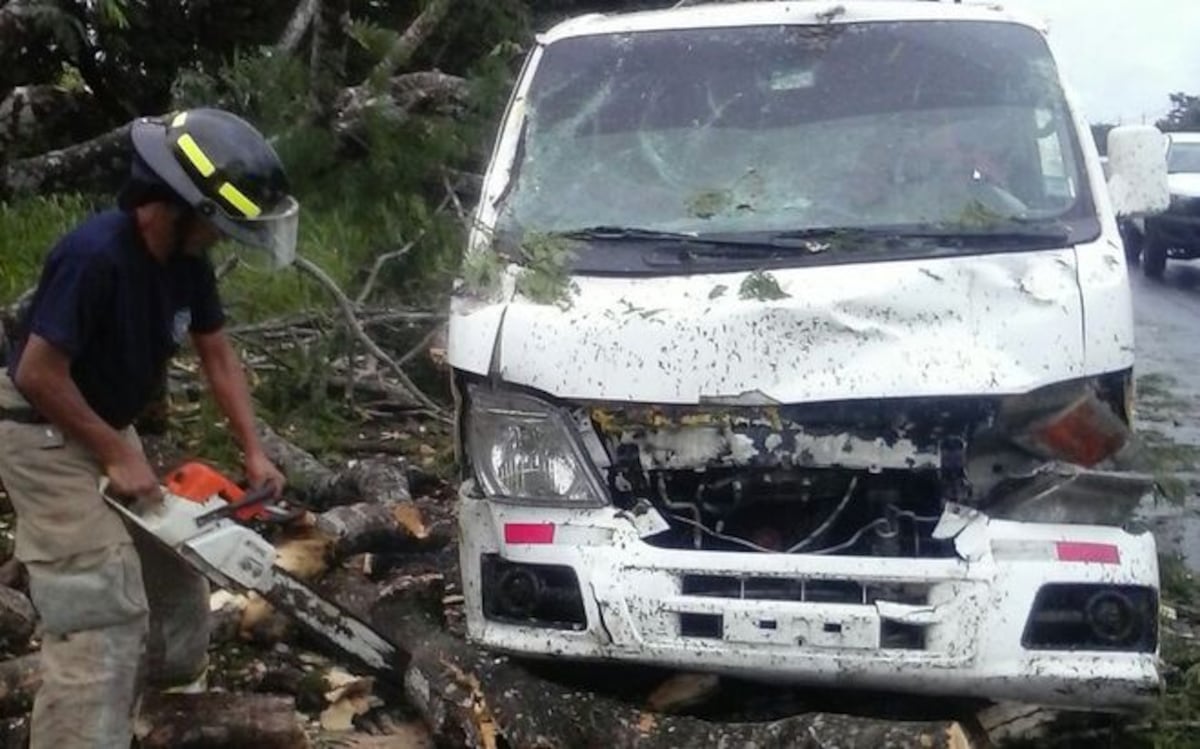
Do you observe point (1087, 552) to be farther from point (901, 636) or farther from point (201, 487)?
point (201, 487)

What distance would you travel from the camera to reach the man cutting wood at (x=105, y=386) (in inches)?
140

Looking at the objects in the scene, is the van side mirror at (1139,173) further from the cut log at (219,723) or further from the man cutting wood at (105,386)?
the cut log at (219,723)

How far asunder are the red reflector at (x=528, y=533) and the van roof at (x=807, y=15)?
6.14 feet

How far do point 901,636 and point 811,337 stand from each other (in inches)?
27.3

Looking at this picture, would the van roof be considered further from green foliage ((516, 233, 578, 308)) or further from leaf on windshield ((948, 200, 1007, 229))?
green foliage ((516, 233, 578, 308))

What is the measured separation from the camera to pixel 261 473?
403 centimetres

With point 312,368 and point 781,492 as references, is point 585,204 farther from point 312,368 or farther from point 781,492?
point 312,368

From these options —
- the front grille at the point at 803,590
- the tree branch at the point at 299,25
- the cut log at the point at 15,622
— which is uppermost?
the tree branch at the point at 299,25

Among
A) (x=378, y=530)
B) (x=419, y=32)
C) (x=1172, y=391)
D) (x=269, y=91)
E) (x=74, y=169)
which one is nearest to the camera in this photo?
(x=378, y=530)

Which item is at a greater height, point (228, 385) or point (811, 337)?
point (811, 337)

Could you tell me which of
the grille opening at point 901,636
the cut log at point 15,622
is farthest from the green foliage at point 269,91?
the grille opening at point 901,636

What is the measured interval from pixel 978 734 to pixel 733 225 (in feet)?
4.70

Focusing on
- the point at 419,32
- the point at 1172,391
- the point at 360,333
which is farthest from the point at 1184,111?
the point at 360,333

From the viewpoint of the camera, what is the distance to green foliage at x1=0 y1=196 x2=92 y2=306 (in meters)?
7.63
